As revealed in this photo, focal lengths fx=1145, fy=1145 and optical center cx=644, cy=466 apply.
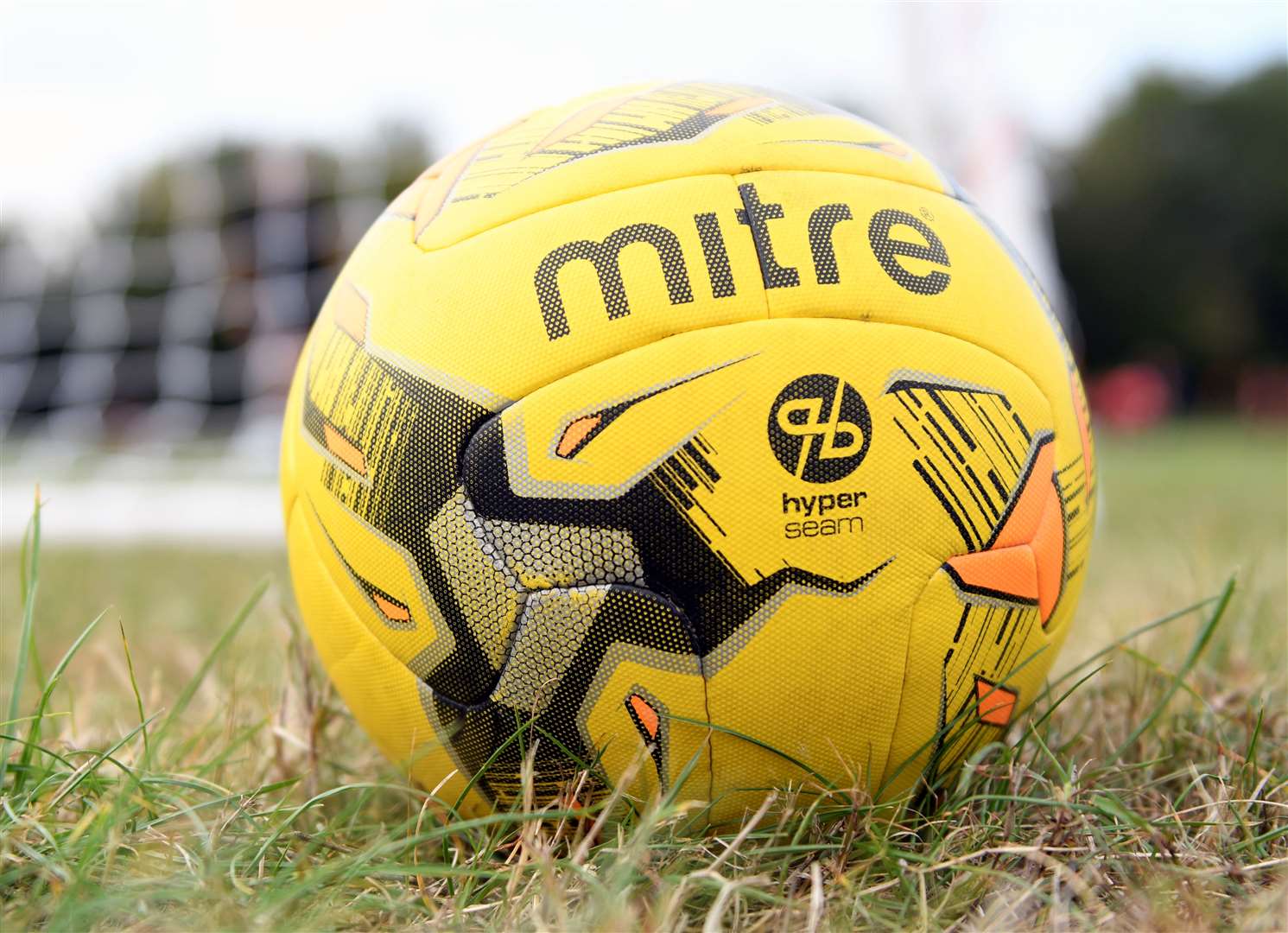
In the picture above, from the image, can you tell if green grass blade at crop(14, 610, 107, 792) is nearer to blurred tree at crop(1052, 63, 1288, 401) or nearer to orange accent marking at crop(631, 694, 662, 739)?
orange accent marking at crop(631, 694, 662, 739)

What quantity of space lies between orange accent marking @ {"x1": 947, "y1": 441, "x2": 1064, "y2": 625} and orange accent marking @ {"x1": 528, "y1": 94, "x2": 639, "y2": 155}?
0.72 meters

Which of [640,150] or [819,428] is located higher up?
[640,150]

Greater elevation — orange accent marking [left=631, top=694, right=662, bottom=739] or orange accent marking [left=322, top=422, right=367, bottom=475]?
orange accent marking [left=322, top=422, right=367, bottom=475]

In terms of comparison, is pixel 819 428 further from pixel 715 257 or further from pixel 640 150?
pixel 640 150

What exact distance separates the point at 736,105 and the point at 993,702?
2.79 feet

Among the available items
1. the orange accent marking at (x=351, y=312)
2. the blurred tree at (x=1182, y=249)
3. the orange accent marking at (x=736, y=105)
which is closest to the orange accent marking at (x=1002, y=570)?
the orange accent marking at (x=736, y=105)

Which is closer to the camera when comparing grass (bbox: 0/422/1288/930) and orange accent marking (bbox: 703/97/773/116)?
grass (bbox: 0/422/1288/930)

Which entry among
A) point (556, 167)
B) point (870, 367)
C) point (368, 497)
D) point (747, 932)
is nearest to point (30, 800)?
point (368, 497)

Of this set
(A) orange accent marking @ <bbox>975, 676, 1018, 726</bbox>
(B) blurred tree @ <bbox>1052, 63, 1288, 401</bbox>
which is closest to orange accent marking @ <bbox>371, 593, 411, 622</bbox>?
(A) orange accent marking @ <bbox>975, 676, 1018, 726</bbox>

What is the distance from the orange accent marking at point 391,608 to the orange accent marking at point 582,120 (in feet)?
1.96

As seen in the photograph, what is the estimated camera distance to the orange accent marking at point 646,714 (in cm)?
132

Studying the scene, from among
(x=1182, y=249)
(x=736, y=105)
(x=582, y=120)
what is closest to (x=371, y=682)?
(x=582, y=120)

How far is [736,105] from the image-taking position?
153 centimetres

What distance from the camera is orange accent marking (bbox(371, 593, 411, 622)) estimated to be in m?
1.39
